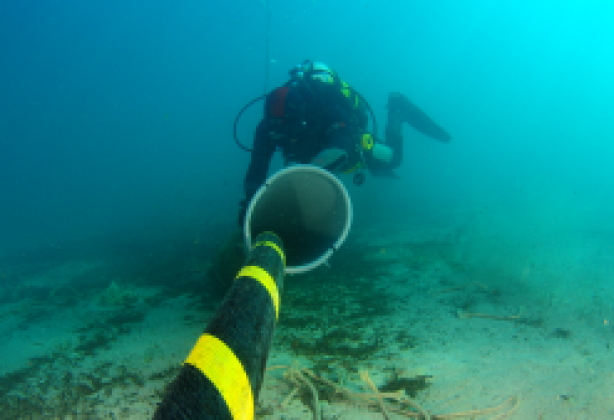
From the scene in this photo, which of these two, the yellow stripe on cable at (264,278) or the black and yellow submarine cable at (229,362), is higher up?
the black and yellow submarine cable at (229,362)

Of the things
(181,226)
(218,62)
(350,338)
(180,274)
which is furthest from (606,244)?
(218,62)

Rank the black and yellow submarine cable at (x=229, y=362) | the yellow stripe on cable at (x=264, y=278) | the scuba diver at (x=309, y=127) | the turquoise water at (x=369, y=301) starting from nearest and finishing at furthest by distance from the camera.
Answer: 1. the black and yellow submarine cable at (x=229, y=362)
2. the yellow stripe on cable at (x=264, y=278)
3. the turquoise water at (x=369, y=301)
4. the scuba diver at (x=309, y=127)

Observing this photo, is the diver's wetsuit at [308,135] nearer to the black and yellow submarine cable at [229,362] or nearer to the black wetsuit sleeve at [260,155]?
the black wetsuit sleeve at [260,155]

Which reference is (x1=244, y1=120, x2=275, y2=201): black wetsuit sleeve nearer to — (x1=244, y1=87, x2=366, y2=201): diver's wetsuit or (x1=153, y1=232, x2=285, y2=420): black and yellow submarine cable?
(x1=244, y1=87, x2=366, y2=201): diver's wetsuit

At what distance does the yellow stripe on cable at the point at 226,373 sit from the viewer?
2.87 ft

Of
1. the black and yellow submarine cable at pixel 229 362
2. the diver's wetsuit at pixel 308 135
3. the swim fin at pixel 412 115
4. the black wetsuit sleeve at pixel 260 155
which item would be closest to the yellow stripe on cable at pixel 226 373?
the black and yellow submarine cable at pixel 229 362

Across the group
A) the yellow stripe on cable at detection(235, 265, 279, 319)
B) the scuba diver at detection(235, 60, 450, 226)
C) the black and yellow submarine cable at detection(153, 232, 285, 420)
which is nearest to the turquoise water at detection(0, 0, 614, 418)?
the yellow stripe on cable at detection(235, 265, 279, 319)

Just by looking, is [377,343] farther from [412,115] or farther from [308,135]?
[412,115]

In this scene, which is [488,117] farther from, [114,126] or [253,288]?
[114,126]

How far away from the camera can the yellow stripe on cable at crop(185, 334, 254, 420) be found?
874mm

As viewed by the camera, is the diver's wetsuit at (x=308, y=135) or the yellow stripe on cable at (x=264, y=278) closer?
the yellow stripe on cable at (x=264, y=278)

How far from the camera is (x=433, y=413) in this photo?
5.40ft

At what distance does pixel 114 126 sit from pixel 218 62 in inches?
1609

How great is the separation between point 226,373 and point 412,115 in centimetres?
927
